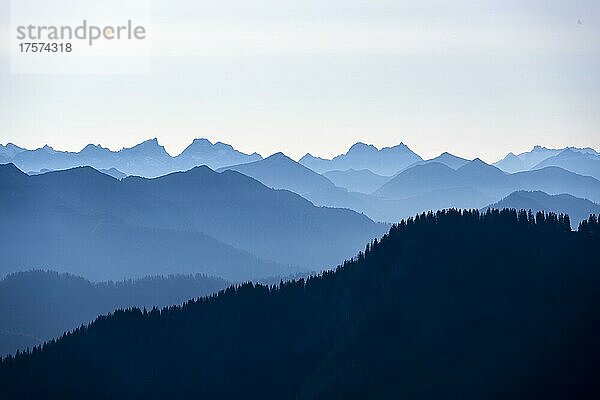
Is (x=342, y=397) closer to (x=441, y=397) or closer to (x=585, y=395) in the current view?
(x=441, y=397)

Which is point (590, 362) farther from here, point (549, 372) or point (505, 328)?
point (505, 328)

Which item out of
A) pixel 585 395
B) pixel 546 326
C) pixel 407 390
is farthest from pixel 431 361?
pixel 585 395

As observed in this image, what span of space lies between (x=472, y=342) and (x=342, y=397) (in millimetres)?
24401

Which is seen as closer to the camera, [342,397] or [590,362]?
[590,362]

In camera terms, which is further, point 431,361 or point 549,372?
point 431,361

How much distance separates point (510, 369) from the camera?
190125 millimetres

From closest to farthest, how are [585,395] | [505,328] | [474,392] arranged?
1. [585,395]
2. [474,392]
3. [505,328]

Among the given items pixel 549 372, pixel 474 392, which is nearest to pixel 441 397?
pixel 474 392

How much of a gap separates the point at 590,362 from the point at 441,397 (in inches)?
973

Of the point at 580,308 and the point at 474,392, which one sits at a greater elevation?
the point at 580,308

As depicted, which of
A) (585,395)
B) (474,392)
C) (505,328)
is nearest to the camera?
(585,395)

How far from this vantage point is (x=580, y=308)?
195875 mm

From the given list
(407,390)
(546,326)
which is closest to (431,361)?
(407,390)

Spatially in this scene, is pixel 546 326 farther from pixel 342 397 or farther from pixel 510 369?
pixel 342 397
